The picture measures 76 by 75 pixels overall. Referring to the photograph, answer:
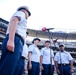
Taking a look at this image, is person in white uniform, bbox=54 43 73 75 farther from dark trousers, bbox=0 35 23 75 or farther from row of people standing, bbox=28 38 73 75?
dark trousers, bbox=0 35 23 75

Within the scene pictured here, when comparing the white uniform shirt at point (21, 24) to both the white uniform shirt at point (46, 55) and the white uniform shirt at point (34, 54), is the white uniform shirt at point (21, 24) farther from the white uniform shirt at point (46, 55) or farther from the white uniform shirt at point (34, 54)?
the white uniform shirt at point (46, 55)

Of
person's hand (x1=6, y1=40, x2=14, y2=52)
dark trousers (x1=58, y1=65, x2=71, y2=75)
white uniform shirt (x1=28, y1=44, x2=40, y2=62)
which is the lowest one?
dark trousers (x1=58, y1=65, x2=71, y2=75)

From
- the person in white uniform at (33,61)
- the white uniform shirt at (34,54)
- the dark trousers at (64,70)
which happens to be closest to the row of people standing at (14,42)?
the person in white uniform at (33,61)

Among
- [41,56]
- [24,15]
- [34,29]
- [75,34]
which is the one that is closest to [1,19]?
[34,29]

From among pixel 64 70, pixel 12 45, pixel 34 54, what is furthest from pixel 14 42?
pixel 64 70

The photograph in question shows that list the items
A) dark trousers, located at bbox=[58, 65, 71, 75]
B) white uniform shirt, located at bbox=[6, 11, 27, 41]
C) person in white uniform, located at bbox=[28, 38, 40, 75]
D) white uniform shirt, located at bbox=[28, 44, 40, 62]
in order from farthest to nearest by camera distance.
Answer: dark trousers, located at bbox=[58, 65, 71, 75] < white uniform shirt, located at bbox=[28, 44, 40, 62] < person in white uniform, located at bbox=[28, 38, 40, 75] < white uniform shirt, located at bbox=[6, 11, 27, 41]

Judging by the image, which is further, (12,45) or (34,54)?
(34,54)

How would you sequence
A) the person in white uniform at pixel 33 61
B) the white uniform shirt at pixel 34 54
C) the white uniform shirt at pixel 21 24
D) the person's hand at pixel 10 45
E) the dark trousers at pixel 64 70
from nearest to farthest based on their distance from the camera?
the person's hand at pixel 10 45 < the white uniform shirt at pixel 21 24 < the person in white uniform at pixel 33 61 < the white uniform shirt at pixel 34 54 < the dark trousers at pixel 64 70

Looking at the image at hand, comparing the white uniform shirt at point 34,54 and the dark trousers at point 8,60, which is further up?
the white uniform shirt at point 34,54

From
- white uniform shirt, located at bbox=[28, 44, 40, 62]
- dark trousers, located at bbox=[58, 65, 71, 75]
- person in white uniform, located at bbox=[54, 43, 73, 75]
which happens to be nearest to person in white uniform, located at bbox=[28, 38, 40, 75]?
white uniform shirt, located at bbox=[28, 44, 40, 62]

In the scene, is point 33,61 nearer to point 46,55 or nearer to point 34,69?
point 34,69

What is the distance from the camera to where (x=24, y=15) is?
6.78 ft

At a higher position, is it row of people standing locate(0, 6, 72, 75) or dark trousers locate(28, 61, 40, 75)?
row of people standing locate(0, 6, 72, 75)

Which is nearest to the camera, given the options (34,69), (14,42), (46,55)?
(14,42)
